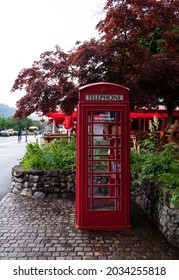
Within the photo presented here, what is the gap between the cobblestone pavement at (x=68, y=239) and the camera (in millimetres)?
3762

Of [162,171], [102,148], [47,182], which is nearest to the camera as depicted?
[102,148]

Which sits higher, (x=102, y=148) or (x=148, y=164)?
(x=102, y=148)

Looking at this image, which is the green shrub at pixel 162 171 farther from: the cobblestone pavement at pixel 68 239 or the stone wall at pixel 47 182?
the stone wall at pixel 47 182

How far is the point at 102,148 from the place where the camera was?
464 cm

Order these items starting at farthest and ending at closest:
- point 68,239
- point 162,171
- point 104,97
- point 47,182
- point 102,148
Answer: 1. point 47,182
2. point 162,171
3. point 102,148
4. point 104,97
5. point 68,239

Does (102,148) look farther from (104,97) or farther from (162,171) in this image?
(162,171)

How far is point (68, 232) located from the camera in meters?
4.58

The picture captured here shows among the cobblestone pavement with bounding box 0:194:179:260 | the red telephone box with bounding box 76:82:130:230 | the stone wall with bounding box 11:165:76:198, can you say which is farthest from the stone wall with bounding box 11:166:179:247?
the red telephone box with bounding box 76:82:130:230

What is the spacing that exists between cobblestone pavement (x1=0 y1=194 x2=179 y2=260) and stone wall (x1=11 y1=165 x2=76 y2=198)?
116 centimetres

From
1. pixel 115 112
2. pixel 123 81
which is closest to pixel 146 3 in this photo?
pixel 123 81

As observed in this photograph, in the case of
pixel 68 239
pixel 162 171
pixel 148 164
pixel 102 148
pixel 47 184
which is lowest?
pixel 68 239

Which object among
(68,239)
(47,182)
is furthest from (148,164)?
(47,182)

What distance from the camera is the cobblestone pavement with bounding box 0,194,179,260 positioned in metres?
3.76

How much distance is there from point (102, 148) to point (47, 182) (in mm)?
2788
